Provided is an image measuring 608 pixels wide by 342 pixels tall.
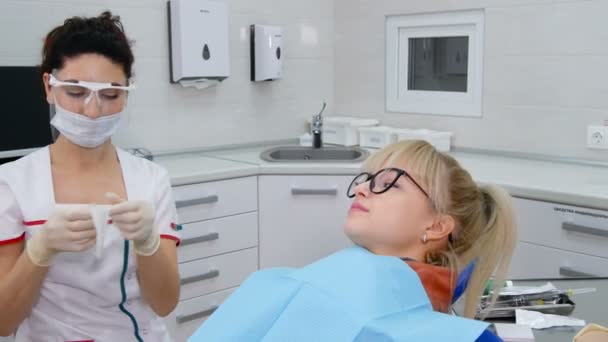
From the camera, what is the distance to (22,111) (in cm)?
249

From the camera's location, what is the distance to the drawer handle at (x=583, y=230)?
7.55 feet

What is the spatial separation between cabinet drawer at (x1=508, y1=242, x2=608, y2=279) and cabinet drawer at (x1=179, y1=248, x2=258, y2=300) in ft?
3.91

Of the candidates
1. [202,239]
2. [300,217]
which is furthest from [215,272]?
[300,217]

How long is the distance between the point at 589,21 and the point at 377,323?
2319mm

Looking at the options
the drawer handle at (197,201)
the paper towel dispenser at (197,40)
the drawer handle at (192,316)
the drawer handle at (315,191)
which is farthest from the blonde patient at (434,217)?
the paper towel dispenser at (197,40)

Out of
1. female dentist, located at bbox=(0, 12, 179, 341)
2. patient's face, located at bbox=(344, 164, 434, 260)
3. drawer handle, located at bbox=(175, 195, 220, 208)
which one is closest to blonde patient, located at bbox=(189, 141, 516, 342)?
patient's face, located at bbox=(344, 164, 434, 260)

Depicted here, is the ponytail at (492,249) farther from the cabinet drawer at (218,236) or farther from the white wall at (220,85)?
the white wall at (220,85)

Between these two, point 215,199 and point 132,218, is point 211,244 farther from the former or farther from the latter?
point 132,218

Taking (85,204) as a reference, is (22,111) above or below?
above

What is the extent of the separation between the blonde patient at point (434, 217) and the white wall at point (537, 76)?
70.2 inches

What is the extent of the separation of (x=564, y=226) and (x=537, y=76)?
0.95 metres

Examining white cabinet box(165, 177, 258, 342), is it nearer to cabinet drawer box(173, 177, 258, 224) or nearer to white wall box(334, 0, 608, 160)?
cabinet drawer box(173, 177, 258, 224)

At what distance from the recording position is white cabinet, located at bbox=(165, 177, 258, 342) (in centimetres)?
280

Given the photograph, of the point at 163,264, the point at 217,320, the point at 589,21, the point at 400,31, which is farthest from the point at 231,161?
the point at 217,320
